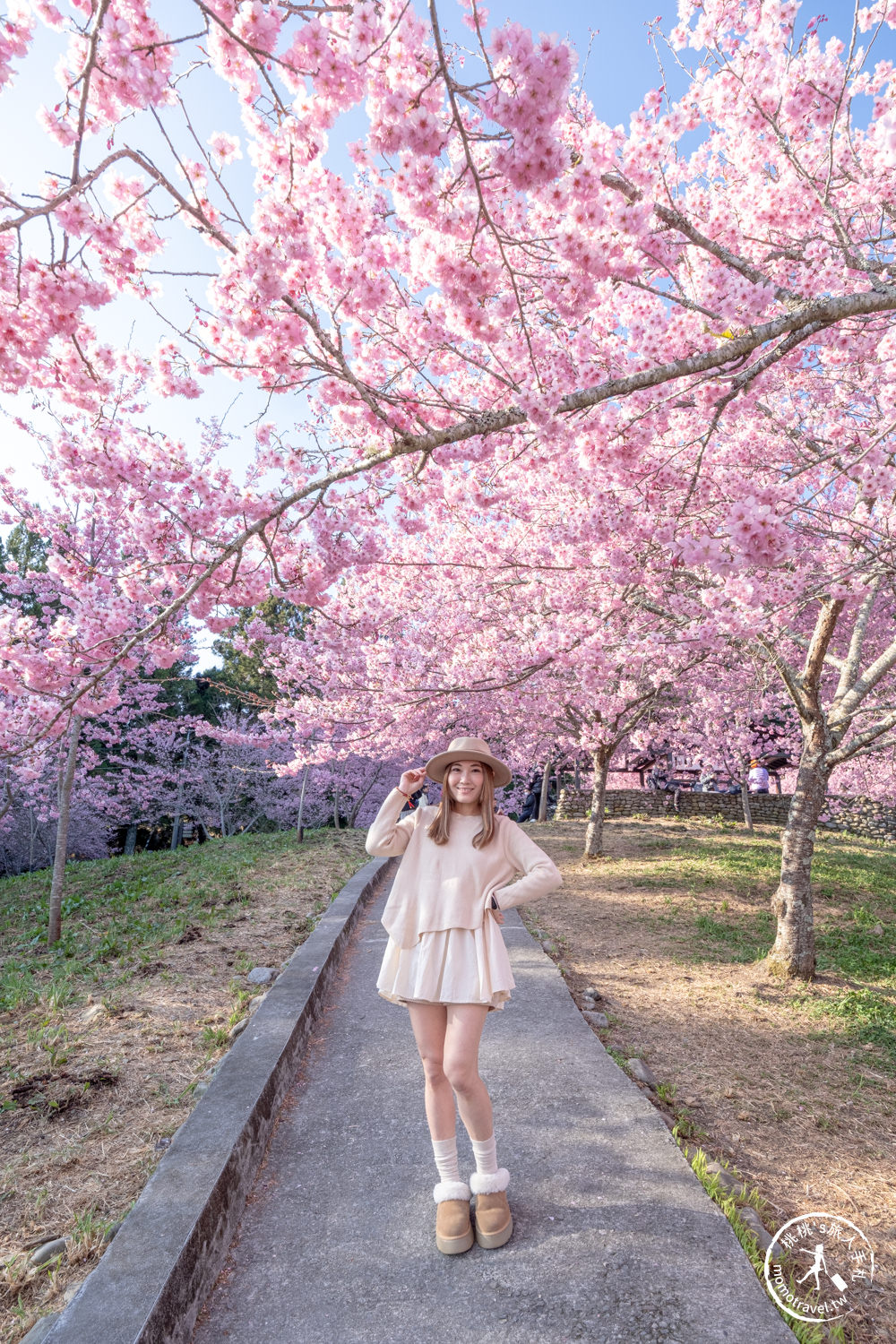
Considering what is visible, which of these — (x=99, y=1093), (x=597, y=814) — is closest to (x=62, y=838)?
(x=99, y=1093)

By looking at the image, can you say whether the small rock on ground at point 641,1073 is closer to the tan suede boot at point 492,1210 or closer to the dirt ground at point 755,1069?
the dirt ground at point 755,1069

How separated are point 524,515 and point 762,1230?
7281 millimetres

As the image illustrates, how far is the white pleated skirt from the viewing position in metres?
2.50

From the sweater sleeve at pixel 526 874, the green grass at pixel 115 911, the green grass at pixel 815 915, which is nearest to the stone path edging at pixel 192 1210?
the sweater sleeve at pixel 526 874

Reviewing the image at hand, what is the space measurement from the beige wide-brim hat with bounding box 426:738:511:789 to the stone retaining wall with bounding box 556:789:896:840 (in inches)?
705

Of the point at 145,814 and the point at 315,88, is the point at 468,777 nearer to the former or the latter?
the point at 315,88

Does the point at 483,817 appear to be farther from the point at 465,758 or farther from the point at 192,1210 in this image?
the point at 192,1210

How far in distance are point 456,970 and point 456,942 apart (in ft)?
0.32

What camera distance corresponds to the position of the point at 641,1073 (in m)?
3.95

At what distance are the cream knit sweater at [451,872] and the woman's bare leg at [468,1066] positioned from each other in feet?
0.99

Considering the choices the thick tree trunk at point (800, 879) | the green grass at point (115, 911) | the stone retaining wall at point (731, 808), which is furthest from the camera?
the stone retaining wall at point (731, 808)

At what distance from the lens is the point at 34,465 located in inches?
360

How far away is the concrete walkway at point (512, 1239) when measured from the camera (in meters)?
2.08

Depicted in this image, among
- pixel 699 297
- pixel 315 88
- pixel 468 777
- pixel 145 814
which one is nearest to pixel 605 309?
pixel 699 297
